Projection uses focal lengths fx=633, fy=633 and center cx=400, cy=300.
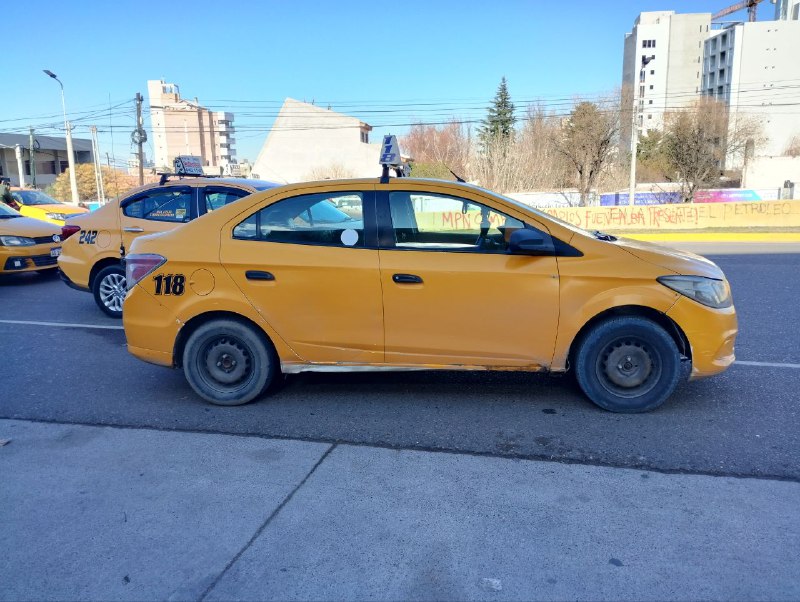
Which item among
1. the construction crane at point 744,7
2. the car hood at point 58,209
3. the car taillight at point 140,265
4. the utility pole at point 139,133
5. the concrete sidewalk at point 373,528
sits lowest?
the concrete sidewalk at point 373,528

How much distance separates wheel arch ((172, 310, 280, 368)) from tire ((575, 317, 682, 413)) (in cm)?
237

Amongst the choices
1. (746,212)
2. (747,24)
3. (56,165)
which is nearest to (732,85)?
(747,24)

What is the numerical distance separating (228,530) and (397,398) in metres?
2.06

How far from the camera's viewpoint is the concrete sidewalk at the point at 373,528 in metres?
2.73

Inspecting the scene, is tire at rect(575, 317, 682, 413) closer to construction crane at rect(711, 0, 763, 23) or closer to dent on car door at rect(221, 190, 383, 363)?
dent on car door at rect(221, 190, 383, 363)

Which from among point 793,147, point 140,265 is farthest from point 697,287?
→ point 793,147

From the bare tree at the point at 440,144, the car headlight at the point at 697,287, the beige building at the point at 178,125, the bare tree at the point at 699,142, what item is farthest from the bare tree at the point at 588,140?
the beige building at the point at 178,125

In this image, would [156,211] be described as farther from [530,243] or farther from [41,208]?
[41,208]

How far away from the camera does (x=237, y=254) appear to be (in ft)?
15.6

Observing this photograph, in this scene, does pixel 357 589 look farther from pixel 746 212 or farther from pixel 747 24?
pixel 747 24

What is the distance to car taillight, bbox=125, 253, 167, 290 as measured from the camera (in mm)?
4875

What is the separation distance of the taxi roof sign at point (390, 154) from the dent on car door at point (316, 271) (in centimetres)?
78

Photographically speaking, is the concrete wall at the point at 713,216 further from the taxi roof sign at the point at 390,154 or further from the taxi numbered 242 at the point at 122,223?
the taxi roof sign at the point at 390,154

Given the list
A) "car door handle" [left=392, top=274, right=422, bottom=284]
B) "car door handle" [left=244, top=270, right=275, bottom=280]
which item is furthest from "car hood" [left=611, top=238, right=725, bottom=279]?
"car door handle" [left=244, top=270, right=275, bottom=280]
